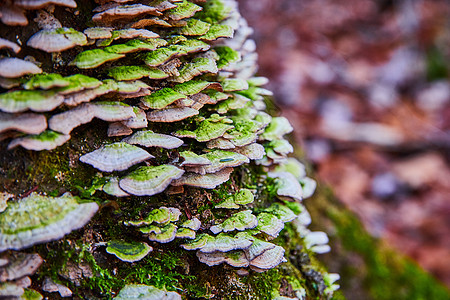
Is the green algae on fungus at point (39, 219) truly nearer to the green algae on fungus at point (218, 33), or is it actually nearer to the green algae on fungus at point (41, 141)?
the green algae on fungus at point (41, 141)

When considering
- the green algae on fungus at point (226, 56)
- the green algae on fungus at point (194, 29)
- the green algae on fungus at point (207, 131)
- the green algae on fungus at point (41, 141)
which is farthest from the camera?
the green algae on fungus at point (226, 56)

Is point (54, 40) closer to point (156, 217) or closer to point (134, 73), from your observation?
point (134, 73)

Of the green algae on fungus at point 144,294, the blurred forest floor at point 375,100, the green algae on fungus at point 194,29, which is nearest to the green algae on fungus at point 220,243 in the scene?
the green algae on fungus at point 144,294

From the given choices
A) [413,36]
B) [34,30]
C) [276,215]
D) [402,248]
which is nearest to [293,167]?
[276,215]

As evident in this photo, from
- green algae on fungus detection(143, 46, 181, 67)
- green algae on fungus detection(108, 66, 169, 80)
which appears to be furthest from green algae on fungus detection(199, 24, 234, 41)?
green algae on fungus detection(108, 66, 169, 80)

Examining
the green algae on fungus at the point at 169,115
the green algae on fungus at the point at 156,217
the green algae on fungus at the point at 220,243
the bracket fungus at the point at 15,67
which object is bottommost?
the green algae on fungus at the point at 220,243

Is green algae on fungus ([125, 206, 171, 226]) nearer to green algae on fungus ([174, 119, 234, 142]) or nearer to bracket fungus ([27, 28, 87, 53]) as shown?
green algae on fungus ([174, 119, 234, 142])

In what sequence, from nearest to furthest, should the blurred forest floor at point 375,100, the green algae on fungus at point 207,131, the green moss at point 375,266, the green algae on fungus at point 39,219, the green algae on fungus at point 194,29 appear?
the green algae on fungus at point 39,219 → the green algae on fungus at point 207,131 → the green algae on fungus at point 194,29 → the green moss at point 375,266 → the blurred forest floor at point 375,100

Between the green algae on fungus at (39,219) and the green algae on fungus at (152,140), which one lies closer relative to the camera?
the green algae on fungus at (39,219)
